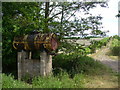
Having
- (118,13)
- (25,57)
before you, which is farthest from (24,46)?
(118,13)

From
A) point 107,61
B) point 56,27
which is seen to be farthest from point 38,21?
point 107,61

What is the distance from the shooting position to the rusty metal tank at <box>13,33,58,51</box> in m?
6.71

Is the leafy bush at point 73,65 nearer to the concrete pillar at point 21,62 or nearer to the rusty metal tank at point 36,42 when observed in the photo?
the concrete pillar at point 21,62

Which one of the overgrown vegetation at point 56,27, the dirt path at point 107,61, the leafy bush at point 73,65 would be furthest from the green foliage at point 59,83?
the dirt path at point 107,61

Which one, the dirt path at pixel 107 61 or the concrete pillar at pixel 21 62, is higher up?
the concrete pillar at pixel 21 62

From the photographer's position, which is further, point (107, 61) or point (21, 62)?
point (107, 61)

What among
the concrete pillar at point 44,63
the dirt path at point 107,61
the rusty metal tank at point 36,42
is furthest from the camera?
the dirt path at point 107,61

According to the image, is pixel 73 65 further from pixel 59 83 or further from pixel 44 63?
pixel 59 83

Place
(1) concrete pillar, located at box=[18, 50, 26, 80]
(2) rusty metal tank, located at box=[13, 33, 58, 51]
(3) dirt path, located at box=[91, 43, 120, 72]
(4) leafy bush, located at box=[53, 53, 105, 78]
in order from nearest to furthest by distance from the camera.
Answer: (2) rusty metal tank, located at box=[13, 33, 58, 51], (1) concrete pillar, located at box=[18, 50, 26, 80], (4) leafy bush, located at box=[53, 53, 105, 78], (3) dirt path, located at box=[91, 43, 120, 72]

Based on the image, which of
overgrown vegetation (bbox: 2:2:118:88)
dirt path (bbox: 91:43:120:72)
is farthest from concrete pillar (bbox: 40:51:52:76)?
dirt path (bbox: 91:43:120:72)

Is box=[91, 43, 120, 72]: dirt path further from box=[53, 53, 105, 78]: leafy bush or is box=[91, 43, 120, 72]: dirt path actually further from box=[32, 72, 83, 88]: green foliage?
box=[32, 72, 83, 88]: green foliage

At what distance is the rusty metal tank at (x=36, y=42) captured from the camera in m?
6.71

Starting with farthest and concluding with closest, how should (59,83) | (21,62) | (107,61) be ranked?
(107,61)
(21,62)
(59,83)

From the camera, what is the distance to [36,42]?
681 cm
